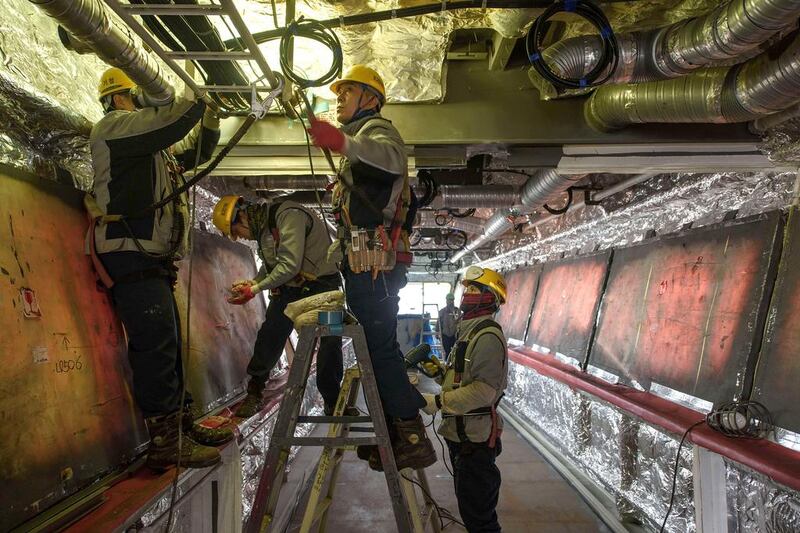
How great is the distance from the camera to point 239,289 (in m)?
2.20

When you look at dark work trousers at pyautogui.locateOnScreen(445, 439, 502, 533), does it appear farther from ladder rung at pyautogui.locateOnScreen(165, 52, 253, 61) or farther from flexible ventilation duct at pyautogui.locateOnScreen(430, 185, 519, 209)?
flexible ventilation duct at pyautogui.locateOnScreen(430, 185, 519, 209)

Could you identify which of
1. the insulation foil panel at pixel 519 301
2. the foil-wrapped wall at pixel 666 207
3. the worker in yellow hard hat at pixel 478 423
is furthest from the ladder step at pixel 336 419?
the insulation foil panel at pixel 519 301

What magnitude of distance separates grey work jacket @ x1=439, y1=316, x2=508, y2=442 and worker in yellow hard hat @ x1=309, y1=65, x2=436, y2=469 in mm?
649

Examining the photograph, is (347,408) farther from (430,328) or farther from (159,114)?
(430,328)

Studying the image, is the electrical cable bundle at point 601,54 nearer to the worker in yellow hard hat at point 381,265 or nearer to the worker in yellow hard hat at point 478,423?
the worker in yellow hard hat at point 381,265

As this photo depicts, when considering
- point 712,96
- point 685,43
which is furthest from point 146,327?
point 712,96

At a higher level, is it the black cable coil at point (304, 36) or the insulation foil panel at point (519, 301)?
the black cable coil at point (304, 36)

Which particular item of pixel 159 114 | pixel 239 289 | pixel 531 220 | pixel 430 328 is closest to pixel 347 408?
pixel 239 289

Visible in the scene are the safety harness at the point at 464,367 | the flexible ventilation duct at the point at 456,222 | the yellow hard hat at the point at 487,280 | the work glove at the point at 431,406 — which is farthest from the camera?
the flexible ventilation duct at the point at 456,222

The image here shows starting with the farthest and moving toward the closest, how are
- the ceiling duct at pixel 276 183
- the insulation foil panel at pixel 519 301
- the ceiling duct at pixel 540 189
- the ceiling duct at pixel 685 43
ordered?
the insulation foil panel at pixel 519 301
the ceiling duct at pixel 276 183
the ceiling duct at pixel 540 189
the ceiling duct at pixel 685 43

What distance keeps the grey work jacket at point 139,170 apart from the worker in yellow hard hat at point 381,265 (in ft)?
1.83

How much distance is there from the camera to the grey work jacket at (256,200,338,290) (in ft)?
7.07

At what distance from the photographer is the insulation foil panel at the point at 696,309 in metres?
2.12

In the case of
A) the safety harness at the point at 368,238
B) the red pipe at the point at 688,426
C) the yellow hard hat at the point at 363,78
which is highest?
the yellow hard hat at the point at 363,78
